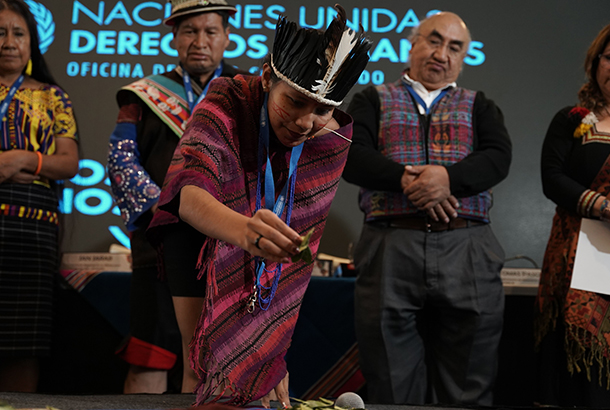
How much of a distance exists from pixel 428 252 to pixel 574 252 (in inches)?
21.0

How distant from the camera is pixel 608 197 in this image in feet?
7.15

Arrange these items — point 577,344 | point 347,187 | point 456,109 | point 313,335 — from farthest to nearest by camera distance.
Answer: point 347,187
point 313,335
point 456,109
point 577,344

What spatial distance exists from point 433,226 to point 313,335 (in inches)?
29.9

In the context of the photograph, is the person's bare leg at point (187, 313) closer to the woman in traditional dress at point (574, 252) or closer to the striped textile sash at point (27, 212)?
the striped textile sash at point (27, 212)

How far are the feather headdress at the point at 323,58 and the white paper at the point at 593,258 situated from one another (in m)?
1.29

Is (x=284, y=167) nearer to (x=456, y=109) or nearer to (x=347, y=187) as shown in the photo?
(x=456, y=109)

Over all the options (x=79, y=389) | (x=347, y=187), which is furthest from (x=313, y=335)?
(x=347, y=187)

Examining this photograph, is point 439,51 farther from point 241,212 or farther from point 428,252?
point 241,212

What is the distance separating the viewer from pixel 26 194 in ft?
7.61

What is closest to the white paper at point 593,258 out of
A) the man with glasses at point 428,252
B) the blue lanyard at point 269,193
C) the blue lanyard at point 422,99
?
the man with glasses at point 428,252

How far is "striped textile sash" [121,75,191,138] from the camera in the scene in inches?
87.1

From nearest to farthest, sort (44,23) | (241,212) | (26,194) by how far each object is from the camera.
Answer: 1. (241,212)
2. (26,194)
3. (44,23)

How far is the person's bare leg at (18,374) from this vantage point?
2.32m

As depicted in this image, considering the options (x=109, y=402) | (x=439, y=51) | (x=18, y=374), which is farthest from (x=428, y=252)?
(x=18, y=374)
